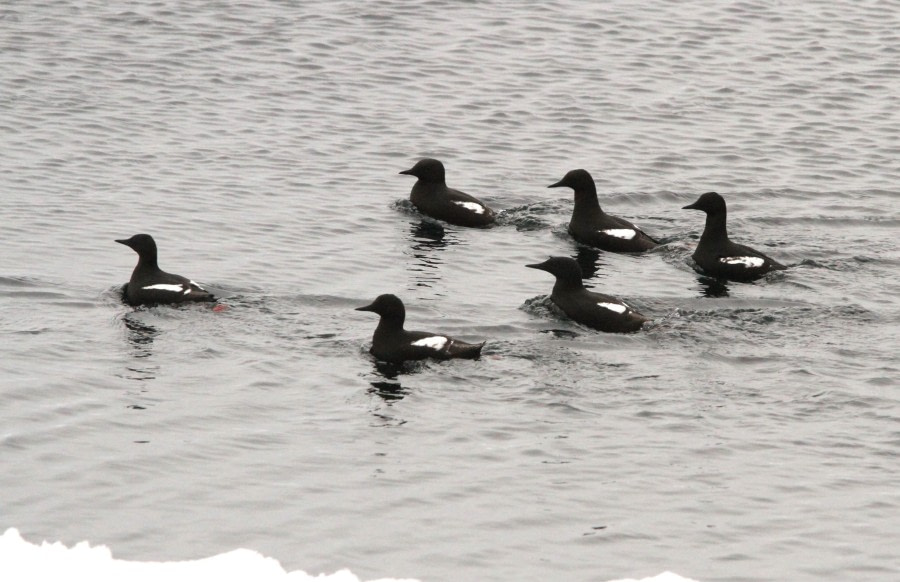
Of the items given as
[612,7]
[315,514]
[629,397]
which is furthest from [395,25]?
[315,514]

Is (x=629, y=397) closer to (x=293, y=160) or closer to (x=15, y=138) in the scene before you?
(x=293, y=160)

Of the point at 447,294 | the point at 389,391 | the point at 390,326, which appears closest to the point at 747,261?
the point at 447,294

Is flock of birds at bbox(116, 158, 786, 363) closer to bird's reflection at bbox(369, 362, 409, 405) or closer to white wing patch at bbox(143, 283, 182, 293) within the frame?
white wing patch at bbox(143, 283, 182, 293)

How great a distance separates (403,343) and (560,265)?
8.96 feet

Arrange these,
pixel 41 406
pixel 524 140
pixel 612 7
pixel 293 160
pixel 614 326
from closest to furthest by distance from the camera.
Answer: pixel 41 406 < pixel 614 326 < pixel 293 160 < pixel 524 140 < pixel 612 7

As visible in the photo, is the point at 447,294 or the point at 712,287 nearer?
the point at 447,294

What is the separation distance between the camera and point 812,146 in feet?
85.5

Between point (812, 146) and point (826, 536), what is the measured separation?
15598 millimetres

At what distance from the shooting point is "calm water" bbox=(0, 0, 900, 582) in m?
11.6

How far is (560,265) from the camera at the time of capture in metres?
17.0

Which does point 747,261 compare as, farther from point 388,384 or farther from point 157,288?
point 157,288

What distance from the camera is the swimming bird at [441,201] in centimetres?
2109

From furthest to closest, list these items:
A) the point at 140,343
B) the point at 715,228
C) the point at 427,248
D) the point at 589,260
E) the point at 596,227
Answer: the point at 596,227, the point at 427,248, the point at 589,260, the point at 715,228, the point at 140,343

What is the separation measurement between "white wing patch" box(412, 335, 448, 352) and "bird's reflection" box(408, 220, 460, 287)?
9.68ft
